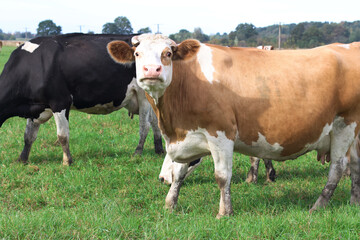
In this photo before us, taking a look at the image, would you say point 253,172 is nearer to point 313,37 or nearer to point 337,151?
point 337,151

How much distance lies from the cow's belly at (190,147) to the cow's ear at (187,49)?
0.84 metres

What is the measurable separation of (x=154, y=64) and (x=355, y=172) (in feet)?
10.0

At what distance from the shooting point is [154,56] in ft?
13.0

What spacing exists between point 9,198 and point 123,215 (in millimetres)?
1951

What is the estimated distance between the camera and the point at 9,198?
5.58 metres

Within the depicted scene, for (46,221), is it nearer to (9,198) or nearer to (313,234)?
(9,198)

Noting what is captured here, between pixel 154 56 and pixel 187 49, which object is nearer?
pixel 154 56

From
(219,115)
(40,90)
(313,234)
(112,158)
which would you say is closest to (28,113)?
(40,90)

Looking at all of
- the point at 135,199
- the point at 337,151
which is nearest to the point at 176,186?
the point at 135,199

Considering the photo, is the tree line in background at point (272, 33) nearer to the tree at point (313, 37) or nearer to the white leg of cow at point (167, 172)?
the tree at point (313, 37)

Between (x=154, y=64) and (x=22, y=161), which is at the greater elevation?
(x=154, y=64)

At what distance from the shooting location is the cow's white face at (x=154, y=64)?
3.88 meters

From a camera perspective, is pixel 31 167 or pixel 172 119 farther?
pixel 31 167

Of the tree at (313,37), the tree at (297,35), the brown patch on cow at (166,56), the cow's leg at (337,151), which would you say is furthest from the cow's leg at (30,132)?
the tree at (297,35)
